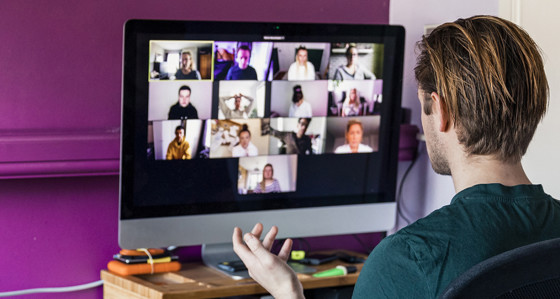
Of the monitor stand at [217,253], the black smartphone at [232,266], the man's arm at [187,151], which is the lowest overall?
the black smartphone at [232,266]

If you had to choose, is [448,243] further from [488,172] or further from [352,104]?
[352,104]

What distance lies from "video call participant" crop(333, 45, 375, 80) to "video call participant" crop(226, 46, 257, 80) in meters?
0.26

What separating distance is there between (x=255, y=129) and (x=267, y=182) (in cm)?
15

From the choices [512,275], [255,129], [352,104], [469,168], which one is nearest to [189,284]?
[255,129]

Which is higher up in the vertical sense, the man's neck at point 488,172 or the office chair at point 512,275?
the man's neck at point 488,172

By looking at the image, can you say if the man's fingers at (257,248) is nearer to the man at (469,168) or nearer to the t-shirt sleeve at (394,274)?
the man at (469,168)

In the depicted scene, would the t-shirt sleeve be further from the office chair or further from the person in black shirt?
the person in black shirt

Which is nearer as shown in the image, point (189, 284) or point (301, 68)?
point (189, 284)

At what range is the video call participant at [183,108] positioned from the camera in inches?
81.0

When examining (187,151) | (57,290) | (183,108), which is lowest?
(57,290)

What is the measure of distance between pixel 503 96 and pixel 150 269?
122cm

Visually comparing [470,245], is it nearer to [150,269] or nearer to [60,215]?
[150,269]

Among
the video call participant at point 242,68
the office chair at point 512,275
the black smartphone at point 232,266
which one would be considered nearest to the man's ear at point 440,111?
the office chair at point 512,275

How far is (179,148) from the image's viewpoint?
208 centimetres
